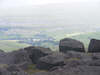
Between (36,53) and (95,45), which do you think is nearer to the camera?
(36,53)

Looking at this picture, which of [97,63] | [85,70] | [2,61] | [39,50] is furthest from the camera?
[39,50]

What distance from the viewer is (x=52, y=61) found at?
34625mm

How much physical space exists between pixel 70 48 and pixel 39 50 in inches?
386

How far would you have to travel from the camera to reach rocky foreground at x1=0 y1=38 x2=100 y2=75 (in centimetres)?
2754

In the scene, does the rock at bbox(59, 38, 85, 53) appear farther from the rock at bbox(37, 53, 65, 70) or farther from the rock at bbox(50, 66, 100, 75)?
the rock at bbox(50, 66, 100, 75)

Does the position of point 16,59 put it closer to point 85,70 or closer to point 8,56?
point 8,56

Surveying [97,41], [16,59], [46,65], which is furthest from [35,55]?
[97,41]

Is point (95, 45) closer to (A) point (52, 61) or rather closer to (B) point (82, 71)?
(A) point (52, 61)

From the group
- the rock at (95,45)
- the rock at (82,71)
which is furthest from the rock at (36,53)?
the rock at (82,71)

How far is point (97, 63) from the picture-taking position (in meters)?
31.2

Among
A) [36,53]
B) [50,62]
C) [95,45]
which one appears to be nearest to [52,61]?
[50,62]

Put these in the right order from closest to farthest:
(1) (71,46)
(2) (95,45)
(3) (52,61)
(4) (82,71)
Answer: (4) (82,71) → (3) (52,61) → (2) (95,45) → (1) (71,46)

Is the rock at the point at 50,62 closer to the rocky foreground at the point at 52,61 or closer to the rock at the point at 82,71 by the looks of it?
the rocky foreground at the point at 52,61

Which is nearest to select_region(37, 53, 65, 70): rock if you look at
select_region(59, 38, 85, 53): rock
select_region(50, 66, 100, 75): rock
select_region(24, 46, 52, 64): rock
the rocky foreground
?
the rocky foreground
